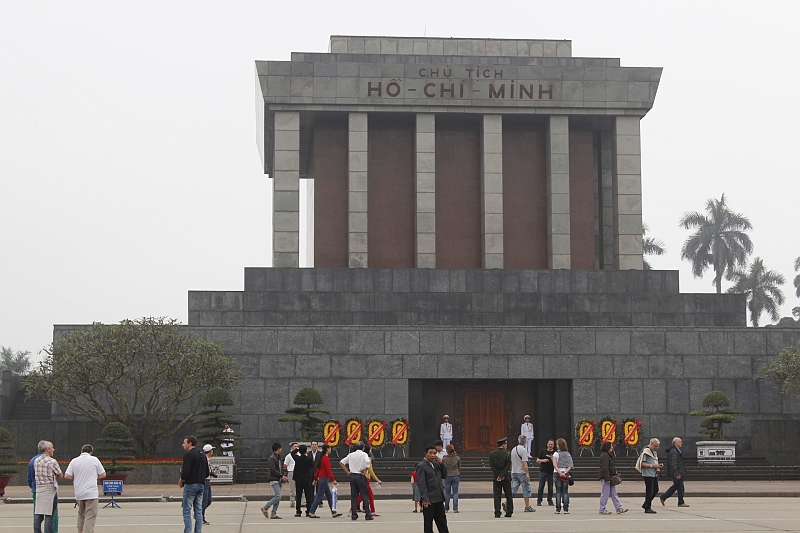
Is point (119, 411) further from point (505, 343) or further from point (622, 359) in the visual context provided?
point (622, 359)

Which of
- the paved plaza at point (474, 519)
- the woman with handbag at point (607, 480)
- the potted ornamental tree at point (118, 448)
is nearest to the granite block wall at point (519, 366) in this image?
the potted ornamental tree at point (118, 448)

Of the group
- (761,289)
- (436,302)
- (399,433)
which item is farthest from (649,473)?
(761,289)

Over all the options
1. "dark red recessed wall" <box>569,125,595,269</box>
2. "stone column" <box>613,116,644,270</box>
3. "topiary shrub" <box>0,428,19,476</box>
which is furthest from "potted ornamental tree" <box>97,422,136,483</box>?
"stone column" <box>613,116,644,270</box>

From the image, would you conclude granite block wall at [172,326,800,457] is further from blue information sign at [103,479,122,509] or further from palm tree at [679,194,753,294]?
palm tree at [679,194,753,294]

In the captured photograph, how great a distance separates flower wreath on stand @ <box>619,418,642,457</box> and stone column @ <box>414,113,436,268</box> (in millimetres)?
10090

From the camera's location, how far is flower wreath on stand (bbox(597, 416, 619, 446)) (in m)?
37.2

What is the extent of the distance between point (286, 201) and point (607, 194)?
1277 centimetres

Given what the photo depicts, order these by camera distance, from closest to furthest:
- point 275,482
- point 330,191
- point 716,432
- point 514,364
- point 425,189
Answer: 1. point 275,482
2. point 716,432
3. point 514,364
4. point 425,189
5. point 330,191

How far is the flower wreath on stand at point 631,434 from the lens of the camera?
37.2 meters

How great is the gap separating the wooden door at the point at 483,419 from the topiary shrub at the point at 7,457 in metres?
14.2

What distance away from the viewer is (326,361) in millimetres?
37969

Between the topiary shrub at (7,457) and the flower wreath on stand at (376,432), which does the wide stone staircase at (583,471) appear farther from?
the topiary shrub at (7,457)

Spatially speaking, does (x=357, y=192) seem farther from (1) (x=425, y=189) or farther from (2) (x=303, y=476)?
(2) (x=303, y=476)

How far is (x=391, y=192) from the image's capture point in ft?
148
